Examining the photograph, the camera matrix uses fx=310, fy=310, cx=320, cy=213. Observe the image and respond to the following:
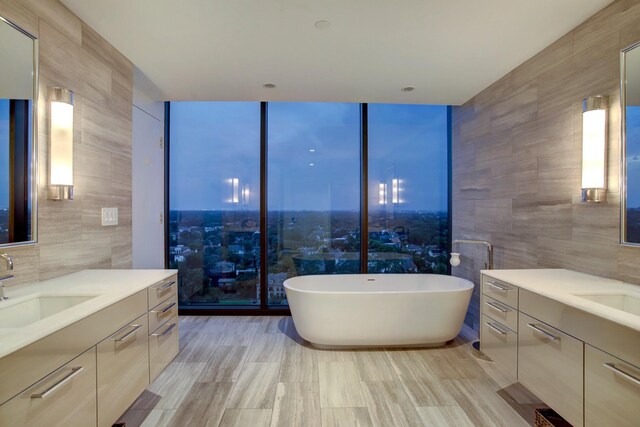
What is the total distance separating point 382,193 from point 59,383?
3.29 meters

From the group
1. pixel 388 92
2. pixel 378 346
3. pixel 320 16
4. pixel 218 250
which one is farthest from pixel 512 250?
pixel 218 250

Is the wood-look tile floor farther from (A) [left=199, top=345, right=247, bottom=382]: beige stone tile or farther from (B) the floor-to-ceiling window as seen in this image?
(B) the floor-to-ceiling window

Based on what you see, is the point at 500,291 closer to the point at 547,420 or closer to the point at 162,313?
the point at 547,420

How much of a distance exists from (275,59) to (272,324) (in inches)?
104

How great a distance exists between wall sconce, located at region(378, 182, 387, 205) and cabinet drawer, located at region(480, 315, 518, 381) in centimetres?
186

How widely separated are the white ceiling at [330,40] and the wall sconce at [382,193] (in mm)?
1137

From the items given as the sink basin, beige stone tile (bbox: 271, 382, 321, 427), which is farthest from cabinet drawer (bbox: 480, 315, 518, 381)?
the sink basin

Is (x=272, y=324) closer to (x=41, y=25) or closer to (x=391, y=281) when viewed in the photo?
(x=391, y=281)

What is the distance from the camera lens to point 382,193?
379 cm

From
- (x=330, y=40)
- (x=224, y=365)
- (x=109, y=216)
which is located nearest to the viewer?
(x=330, y=40)

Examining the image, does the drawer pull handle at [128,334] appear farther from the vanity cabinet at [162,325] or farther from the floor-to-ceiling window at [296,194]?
the floor-to-ceiling window at [296,194]

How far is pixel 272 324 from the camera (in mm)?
3426

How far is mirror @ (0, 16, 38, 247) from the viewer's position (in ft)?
4.92

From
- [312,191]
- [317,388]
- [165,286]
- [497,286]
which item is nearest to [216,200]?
[312,191]
